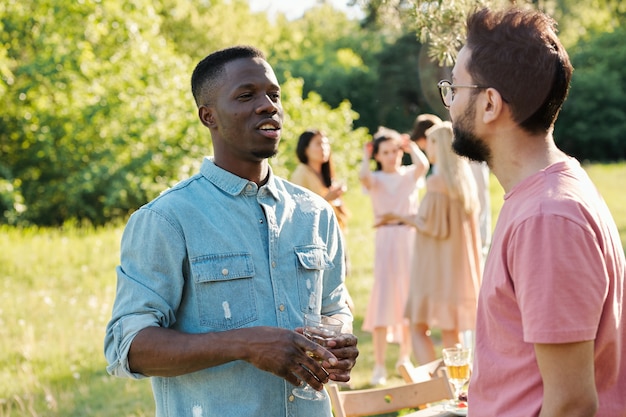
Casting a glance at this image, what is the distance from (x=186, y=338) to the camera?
93.4 inches

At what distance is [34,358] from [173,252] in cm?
591

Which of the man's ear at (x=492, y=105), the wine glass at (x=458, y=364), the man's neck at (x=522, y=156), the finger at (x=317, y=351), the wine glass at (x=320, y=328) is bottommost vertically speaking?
the wine glass at (x=458, y=364)

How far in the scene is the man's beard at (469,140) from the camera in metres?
2.17

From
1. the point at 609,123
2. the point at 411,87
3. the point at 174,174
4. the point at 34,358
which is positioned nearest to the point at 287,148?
the point at 174,174

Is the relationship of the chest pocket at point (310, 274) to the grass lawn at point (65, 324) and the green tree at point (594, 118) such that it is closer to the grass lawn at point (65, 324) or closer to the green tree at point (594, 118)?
the grass lawn at point (65, 324)

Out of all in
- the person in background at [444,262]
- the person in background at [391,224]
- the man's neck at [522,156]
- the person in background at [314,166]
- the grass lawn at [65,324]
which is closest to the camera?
the man's neck at [522,156]

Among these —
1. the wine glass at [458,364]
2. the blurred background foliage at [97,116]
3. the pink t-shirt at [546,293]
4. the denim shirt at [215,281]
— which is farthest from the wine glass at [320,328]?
the blurred background foliage at [97,116]

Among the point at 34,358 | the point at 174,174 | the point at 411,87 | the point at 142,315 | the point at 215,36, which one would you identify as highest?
the point at 215,36

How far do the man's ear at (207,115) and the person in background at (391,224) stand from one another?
5.31 meters

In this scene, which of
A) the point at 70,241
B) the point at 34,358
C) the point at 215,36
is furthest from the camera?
the point at 215,36

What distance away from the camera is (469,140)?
219cm

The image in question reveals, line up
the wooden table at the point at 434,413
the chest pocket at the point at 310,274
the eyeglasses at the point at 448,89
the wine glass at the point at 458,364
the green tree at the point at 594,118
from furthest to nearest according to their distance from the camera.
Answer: the green tree at the point at 594,118
the wine glass at the point at 458,364
the wooden table at the point at 434,413
the chest pocket at the point at 310,274
the eyeglasses at the point at 448,89

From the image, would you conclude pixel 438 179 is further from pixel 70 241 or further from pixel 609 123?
pixel 609 123

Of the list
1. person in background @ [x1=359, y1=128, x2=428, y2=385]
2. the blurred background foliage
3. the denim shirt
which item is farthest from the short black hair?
the blurred background foliage
